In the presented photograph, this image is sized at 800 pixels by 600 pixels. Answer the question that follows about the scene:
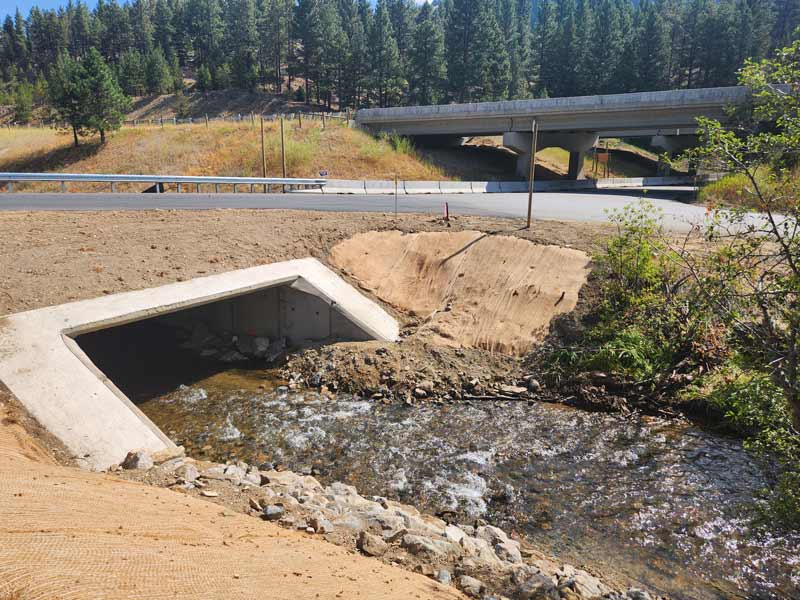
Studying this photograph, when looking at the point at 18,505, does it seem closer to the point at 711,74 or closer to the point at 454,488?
the point at 454,488

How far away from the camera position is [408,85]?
285 ft

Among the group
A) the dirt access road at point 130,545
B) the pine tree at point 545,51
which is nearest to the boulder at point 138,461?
the dirt access road at point 130,545

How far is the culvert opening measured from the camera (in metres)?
16.8

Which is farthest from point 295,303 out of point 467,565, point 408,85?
point 408,85

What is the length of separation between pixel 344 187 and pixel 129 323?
2554cm

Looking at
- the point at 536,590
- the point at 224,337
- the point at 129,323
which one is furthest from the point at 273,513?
the point at 224,337

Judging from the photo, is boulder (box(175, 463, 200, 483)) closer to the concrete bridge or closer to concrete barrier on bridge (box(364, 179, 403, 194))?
concrete barrier on bridge (box(364, 179, 403, 194))

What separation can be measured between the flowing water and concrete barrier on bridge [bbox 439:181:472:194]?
96.9 ft

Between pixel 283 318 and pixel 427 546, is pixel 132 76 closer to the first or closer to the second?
pixel 283 318

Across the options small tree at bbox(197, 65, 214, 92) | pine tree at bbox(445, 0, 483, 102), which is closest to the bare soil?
pine tree at bbox(445, 0, 483, 102)

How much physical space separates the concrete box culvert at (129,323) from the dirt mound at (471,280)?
4.19ft

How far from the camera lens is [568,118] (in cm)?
4922

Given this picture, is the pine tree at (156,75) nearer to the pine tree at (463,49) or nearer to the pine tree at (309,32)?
the pine tree at (309,32)

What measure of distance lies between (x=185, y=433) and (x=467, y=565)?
8113 millimetres
